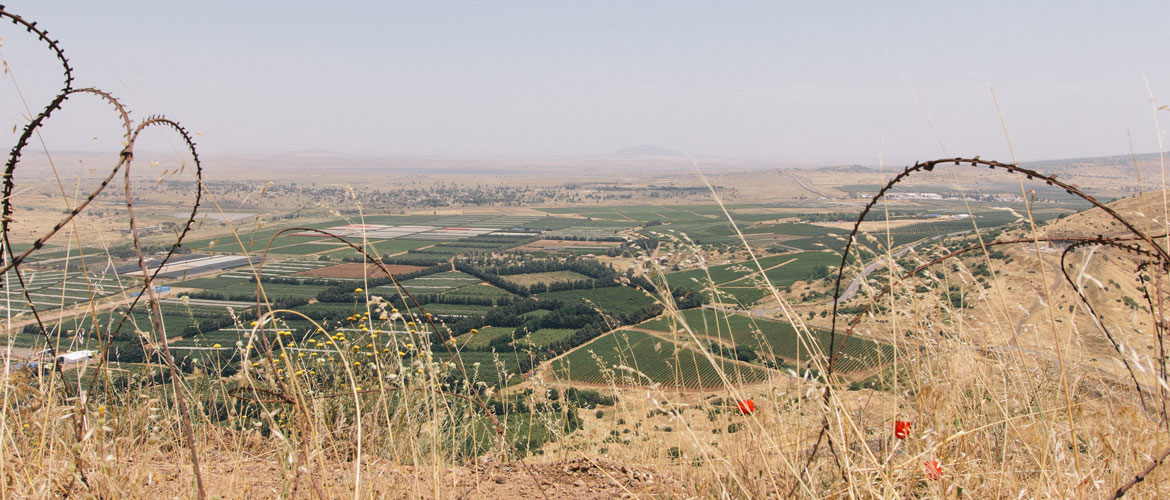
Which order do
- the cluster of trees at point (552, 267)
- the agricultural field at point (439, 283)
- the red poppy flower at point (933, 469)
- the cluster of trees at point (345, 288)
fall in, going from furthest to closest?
the cluster of trees at point (552, 267)
the agricultural field at point (439, 283)
the cluster of trees at point (345, 288)
the red poppy flower at point (933, 469)

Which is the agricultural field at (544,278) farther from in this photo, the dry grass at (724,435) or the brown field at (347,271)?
the dry grass at (724,435)

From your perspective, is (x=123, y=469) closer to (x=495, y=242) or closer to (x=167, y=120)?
(x=167, y=120)

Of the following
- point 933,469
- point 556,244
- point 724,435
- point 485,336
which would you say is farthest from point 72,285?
point 556,244

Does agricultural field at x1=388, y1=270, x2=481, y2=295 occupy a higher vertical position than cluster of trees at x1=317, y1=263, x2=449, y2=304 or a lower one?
lower

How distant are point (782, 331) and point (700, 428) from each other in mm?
28071

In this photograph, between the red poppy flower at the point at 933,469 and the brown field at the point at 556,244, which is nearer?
the red poppy flower at the point at 933,469

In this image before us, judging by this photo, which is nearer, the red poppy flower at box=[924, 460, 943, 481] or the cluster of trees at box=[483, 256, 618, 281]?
the red poppy flower at box=[924, 460, 943, 481]

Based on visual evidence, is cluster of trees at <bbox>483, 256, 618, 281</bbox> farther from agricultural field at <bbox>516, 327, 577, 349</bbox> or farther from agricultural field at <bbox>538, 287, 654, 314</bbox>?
agricultural field at <bbox>516, 327, 577, 349</bbox>

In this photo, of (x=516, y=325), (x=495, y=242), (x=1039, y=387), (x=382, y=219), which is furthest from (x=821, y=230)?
(x=1039, y=387)

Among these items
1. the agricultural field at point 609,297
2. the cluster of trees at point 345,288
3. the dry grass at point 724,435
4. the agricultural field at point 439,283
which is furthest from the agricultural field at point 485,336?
the dry grass at point 724,435

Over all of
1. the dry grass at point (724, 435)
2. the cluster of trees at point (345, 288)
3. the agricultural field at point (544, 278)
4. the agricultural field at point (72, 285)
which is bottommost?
the agricultural field at point (544, 278)

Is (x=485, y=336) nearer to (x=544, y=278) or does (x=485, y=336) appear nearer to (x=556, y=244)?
(x=544, y=278)

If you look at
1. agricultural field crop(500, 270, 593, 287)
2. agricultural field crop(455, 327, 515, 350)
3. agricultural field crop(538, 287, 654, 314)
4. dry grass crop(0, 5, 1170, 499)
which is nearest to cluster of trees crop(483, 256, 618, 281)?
agricultural field crop(500, 270, 593, 287)

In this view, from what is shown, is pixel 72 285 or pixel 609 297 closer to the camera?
pixel 72 285
